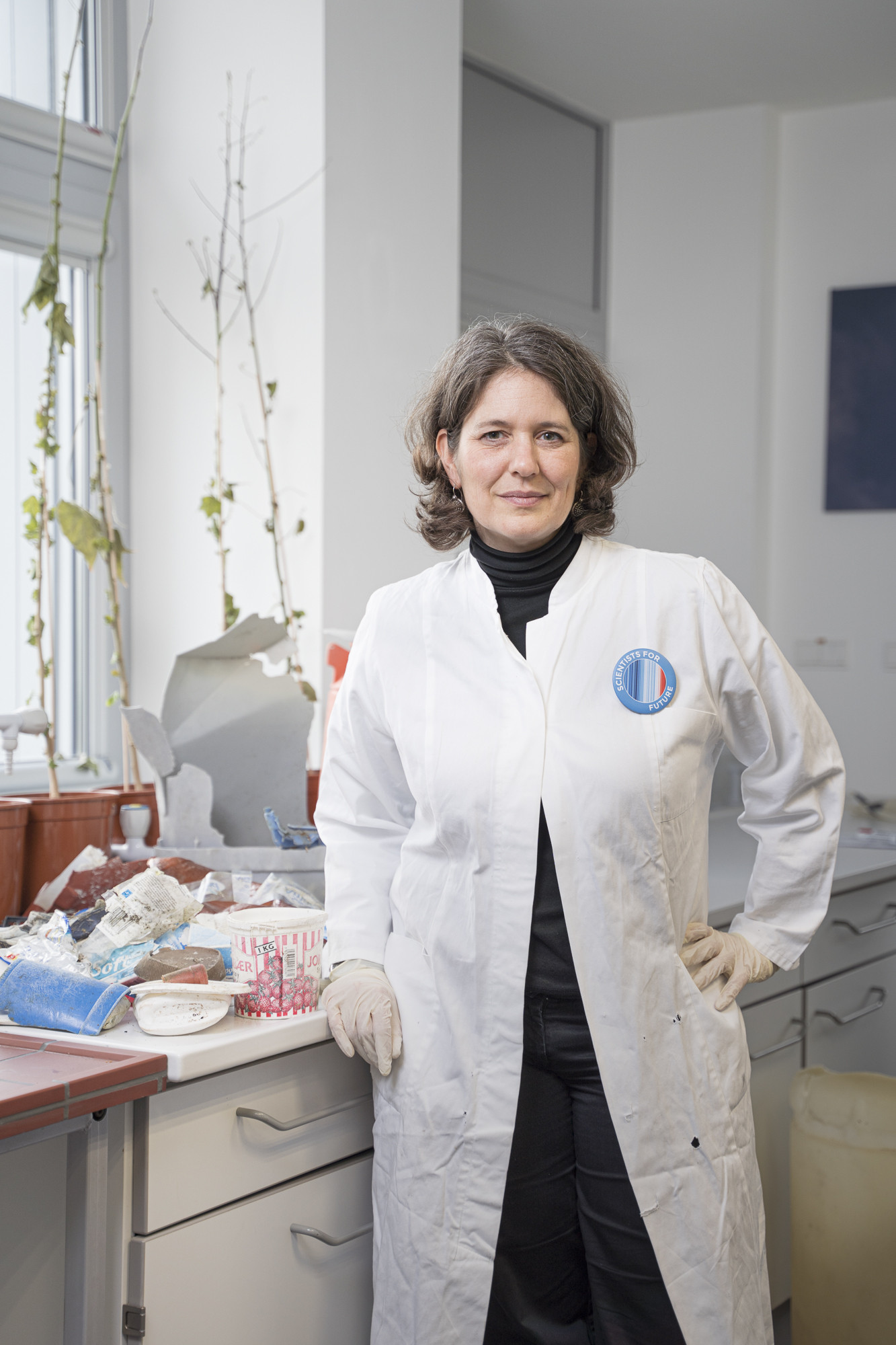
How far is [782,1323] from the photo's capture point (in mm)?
2100

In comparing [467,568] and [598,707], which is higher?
[467,568]

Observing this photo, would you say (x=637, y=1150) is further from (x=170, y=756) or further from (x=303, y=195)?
(x=303, y=195)

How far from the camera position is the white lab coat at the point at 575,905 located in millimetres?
1157

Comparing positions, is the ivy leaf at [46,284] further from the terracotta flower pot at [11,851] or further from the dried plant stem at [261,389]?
the terracotta flower pot at [11,851]

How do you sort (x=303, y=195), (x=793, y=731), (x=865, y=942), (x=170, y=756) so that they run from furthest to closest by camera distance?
(x=865, y=942), (x=303, y=195), (x=170, y=756), (x=793, y=731)

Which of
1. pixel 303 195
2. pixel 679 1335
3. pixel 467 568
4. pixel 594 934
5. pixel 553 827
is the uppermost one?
pixel 303 195

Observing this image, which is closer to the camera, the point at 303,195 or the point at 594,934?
the point at 594,934

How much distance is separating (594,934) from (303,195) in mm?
1392

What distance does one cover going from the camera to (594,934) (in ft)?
3.78

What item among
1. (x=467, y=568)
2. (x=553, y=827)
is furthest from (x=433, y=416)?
(x=553, y=827)

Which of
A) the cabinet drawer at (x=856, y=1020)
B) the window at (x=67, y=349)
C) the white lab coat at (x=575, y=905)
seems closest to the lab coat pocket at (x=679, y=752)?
the white lab coat at (x=575, y=905)

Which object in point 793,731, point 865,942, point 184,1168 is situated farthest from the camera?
point 865,942

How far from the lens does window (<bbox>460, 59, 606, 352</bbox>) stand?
282 cm

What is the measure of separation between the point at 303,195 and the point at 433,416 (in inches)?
34.7
